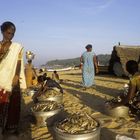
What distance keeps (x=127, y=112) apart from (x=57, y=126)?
2373mm

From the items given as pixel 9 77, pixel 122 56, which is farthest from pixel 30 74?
pixel 9 77

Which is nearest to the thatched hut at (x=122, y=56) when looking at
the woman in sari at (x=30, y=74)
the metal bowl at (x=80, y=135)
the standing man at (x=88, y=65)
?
the standing man at (x=88, y=65)

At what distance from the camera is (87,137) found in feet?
14.8

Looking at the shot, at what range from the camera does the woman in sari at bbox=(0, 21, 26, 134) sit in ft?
16.2

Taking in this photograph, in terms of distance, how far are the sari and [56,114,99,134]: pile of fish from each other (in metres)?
1.01

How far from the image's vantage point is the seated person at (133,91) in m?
6.38

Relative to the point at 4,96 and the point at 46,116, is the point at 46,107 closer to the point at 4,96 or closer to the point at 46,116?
the point at 46,116

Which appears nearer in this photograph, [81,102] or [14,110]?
[14,110]

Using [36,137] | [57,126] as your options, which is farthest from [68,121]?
[36,137]

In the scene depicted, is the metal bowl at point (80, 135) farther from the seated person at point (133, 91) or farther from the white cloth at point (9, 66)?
the seated person at point (133, 91)

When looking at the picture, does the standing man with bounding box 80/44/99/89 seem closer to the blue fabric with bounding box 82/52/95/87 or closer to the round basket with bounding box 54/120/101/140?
the blue fabric with bounding box 82/52/95/87

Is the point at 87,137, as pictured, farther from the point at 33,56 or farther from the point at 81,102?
the point at 33,56

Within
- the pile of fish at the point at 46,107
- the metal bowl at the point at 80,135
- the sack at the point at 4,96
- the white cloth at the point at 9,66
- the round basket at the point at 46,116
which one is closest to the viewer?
the metal bowl at the point at 80,135

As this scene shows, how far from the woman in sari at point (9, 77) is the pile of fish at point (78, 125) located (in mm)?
1015
